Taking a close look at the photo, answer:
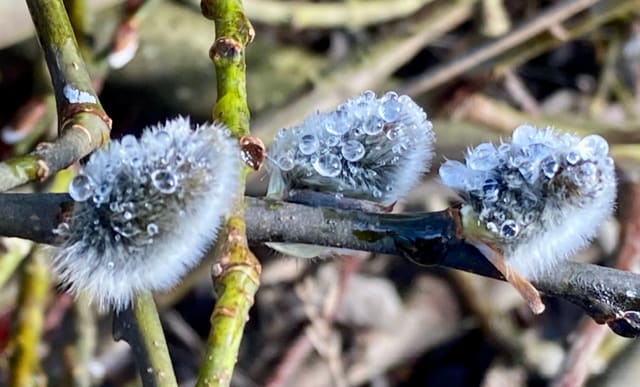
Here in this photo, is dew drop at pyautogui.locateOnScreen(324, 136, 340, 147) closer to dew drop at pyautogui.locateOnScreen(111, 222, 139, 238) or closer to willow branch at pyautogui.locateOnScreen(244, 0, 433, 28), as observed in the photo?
dew drop at pyautogui.locateOnScreen(111, 222, 139, 238)

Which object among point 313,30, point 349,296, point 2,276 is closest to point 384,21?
point 313,30

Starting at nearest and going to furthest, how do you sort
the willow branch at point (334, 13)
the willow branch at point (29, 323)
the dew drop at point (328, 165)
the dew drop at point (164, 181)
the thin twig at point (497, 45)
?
the dew drop at point (164, 181) → the dew drop at point (328, 165) → the willow branch at point (29, 323) → the thin twig at point (497, 45) → the willow branch at point (334, 13)

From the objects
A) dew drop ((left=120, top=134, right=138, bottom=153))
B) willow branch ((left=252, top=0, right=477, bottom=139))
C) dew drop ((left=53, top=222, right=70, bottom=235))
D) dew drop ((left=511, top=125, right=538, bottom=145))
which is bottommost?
willow branch ((left=252, top=0, right=477, bottom=139))

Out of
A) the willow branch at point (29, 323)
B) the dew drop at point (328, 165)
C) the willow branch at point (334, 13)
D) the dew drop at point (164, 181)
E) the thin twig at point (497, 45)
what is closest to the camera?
the dew drop at point (164, 181)

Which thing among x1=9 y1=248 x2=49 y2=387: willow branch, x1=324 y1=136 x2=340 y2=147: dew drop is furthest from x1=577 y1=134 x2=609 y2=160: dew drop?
x1=9 y1=248 x2=49 y2=387: willow branch

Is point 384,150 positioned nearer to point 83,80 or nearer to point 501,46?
point 83,80

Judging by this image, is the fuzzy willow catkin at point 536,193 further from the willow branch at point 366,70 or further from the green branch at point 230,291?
the willow branch at point 366,70

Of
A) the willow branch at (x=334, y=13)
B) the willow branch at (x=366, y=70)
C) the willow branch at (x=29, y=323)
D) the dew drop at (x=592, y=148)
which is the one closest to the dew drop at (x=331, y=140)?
the dew drop at (x=592, y=148)

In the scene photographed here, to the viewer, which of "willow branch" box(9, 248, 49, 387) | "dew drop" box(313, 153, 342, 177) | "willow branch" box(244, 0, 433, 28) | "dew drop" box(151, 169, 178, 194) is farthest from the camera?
"willow branch" box(244, 0, 433, 28)
